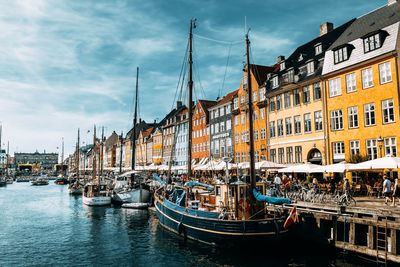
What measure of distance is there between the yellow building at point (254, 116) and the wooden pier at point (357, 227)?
23.4 metres

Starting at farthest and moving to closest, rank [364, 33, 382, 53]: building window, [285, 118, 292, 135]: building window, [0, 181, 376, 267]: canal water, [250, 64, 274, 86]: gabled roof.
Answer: [250, 64, 274, 86]: gabled roof, [285, 118, 292, 135]: building window, [364, 33, 382, 53]: building window, [0, 181, 376, 267]: canal water

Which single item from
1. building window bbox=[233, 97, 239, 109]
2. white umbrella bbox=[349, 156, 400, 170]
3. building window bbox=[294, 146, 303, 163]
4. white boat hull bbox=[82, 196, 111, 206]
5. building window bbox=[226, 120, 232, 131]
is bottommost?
white boat hull bbox=[82, 196, 111, 206]

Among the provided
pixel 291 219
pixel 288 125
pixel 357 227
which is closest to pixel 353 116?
pixel 288 125

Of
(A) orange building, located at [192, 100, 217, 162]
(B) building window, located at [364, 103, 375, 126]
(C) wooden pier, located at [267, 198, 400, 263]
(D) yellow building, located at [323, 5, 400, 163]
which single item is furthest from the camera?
(A) orange building, located at [192, 100, 217, 162]

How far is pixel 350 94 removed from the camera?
32000 millimetres

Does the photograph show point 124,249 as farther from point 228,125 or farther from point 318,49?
point 228,125

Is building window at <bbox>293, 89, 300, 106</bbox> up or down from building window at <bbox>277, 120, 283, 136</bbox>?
up

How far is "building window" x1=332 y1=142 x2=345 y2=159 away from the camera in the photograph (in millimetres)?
32500

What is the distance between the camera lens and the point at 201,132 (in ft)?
214

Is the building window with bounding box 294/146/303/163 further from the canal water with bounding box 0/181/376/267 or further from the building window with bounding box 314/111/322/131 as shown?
the canal water with bounding box 0/181/376/267

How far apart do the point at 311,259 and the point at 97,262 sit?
448 inches

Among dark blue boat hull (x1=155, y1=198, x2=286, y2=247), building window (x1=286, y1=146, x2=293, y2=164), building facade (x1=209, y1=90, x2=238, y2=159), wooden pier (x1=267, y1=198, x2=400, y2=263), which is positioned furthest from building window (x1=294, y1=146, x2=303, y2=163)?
dark blue boat hull (x1=155, y1=198, x2=286, y2=247)

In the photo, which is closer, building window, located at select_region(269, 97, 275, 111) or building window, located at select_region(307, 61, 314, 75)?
building window, located at select_region(307, 61, 314, 75)

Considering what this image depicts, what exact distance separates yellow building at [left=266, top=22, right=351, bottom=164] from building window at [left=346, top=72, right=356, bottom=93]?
3266 mm
